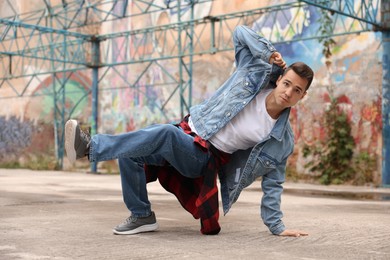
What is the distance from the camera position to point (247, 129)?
14.8 feet

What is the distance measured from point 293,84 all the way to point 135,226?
153cm

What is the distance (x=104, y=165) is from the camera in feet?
64.4

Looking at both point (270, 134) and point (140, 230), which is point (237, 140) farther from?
point (140, 230)

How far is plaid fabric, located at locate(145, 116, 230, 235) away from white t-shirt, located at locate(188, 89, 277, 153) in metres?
0.11

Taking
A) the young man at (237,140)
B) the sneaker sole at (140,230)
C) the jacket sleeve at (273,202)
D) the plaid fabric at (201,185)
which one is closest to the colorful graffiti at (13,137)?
the plaid fabric at (201,185)

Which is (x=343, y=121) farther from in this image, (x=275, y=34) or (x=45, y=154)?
(x=45, y=154)

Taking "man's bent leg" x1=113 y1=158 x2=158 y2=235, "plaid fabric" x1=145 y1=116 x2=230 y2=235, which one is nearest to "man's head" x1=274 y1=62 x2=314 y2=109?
"plaid fabric" x1=145 y1=116 x2=230 y2=235

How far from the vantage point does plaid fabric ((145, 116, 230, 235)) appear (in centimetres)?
459

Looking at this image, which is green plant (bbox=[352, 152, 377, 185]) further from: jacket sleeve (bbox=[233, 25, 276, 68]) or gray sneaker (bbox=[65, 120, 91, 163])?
gray sneaker (bbox=[65, 120, 91, 163])

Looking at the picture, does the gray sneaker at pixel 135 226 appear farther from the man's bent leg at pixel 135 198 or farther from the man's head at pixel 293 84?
the man's head at pixel 293 84

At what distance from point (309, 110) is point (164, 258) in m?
12.3

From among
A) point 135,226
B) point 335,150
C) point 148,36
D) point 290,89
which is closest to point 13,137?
point 148,36

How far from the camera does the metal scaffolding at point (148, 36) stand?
584 inches

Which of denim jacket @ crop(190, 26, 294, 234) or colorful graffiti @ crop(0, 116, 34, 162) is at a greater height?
denim jacket @ crop(190, 26, 294, 234)
